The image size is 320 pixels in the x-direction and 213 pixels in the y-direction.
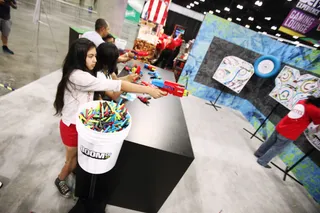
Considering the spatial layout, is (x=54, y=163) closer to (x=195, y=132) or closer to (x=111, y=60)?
(x=111, y=60)

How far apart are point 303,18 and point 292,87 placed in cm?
198

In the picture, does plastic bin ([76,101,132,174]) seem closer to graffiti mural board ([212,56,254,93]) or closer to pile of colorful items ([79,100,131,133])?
pile of colorful items ([79,100,131,133])

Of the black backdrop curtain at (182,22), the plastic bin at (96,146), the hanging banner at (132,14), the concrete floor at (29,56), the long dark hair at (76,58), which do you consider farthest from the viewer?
the black backdrop curtain at (182,22)

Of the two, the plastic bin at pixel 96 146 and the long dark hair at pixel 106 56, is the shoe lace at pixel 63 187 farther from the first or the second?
the long dark hair at pixel 106 56

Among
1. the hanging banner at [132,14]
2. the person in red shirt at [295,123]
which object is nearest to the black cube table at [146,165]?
the person in red shirt at [295,123]

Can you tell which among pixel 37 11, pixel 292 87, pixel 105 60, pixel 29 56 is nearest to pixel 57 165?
pixel 105 60

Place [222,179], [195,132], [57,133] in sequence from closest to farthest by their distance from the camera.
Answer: [57,133] < [222,179] < [195,132]

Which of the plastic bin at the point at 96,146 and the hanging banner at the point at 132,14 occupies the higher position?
the hanging banner at the point at 132,14

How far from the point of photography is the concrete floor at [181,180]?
4.77ft

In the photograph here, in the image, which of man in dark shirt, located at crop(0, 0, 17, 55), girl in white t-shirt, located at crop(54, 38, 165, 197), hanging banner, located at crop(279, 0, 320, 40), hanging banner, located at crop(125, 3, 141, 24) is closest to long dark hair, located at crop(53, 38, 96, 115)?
girl in white t-shirt, located at crop(54, 38, 165, 197)

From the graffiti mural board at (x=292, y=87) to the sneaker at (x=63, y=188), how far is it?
4127 millimetres

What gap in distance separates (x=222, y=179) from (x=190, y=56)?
3265mm

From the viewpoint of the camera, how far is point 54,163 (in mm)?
1719

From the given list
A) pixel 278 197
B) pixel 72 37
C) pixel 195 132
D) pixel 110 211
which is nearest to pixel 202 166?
pixel 195 132
